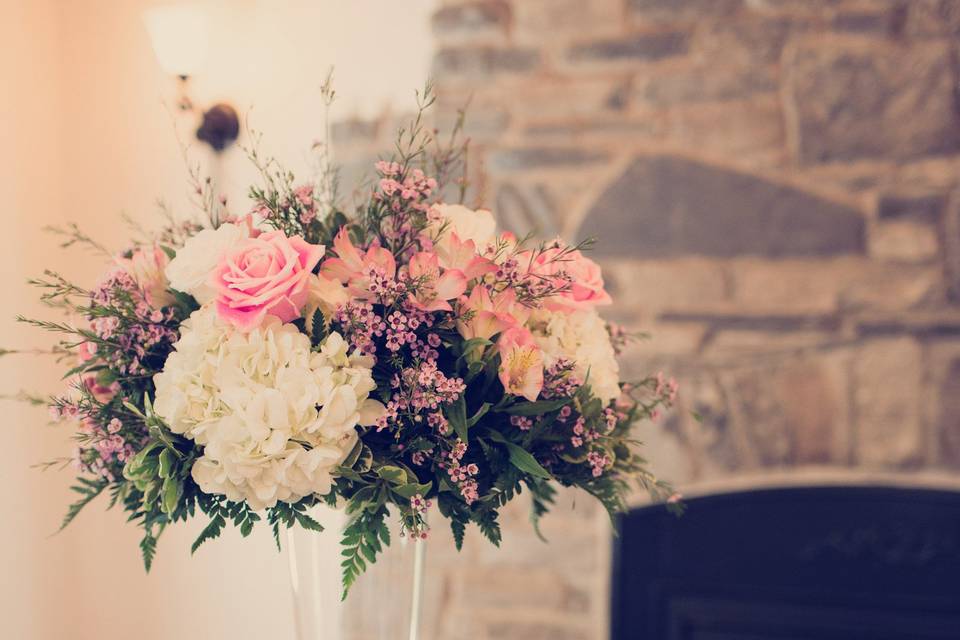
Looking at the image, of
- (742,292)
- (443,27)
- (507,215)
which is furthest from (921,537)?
(443,27)

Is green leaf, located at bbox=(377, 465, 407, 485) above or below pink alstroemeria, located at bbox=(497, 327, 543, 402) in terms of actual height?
below

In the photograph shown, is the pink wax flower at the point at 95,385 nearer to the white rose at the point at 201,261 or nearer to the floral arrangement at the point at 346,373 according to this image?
the floral arrangement at the point at 346,373

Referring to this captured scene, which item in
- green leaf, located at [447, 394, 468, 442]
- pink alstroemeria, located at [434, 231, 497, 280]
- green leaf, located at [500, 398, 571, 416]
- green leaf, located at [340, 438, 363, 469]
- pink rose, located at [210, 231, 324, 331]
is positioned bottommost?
green leaf, located at [340, 438, 363, 469]

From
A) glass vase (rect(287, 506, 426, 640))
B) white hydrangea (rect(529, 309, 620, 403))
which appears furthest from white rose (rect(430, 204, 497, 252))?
glass vase (rect(287, 506, 426, 640))

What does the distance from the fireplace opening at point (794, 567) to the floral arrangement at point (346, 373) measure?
1.06 metres

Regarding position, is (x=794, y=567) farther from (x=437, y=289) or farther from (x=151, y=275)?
(x=151, y=275)

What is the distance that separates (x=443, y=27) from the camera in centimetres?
185

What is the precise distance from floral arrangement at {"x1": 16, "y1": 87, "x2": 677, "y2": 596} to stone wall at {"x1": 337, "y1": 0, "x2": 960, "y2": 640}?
37.3 inches

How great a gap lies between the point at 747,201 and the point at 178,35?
4.45 feet

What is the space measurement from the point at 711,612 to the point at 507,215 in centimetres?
101

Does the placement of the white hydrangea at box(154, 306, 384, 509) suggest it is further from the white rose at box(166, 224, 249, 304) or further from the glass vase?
the glass vase

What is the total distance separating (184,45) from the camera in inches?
75.5

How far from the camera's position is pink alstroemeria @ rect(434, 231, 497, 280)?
31.8 inches

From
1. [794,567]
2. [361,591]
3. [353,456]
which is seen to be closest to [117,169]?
[361,591]
